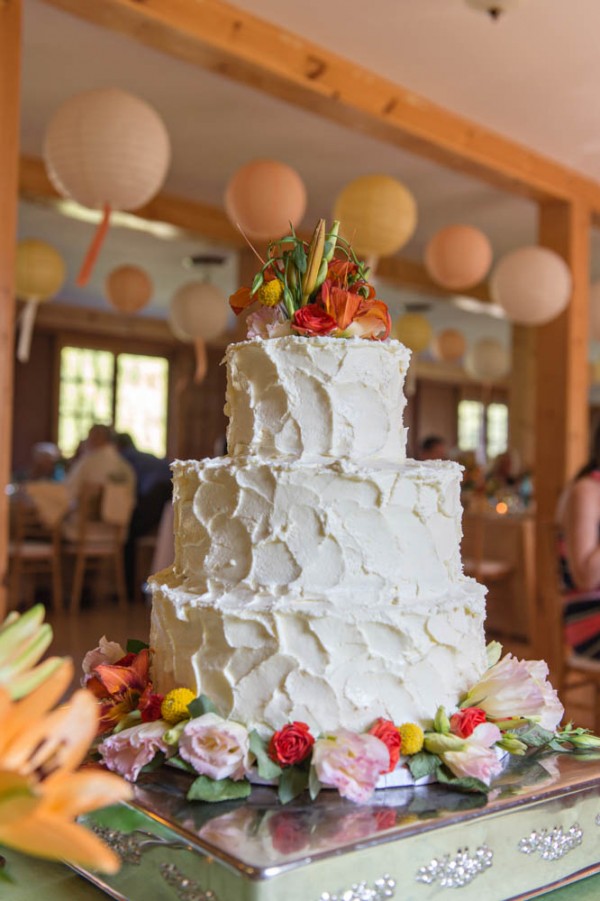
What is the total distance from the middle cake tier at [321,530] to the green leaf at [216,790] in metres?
0.24

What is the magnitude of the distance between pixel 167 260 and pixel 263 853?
8245 millimetres

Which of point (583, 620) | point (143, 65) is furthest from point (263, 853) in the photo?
point (143, 65)

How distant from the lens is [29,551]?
6.81 m

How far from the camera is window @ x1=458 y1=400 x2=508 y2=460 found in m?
17.2

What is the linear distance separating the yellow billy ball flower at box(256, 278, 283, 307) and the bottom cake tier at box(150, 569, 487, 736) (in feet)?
1.36

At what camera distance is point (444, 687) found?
1.29m

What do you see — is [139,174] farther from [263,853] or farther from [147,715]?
[263,853]

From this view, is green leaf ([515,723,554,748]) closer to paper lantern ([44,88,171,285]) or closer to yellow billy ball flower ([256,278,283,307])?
Result: yellow billy ball flower ([256,278,283,307])

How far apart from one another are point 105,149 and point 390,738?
8.43 ft

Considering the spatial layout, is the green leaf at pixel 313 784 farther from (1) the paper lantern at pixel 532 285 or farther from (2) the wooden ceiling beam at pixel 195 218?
(2) the wooden ceiling beam at pixel 195 218

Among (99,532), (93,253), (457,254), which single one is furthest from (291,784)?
(99,532)

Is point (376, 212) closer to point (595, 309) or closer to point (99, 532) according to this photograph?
point (595, 309)

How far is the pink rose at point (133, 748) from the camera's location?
118cm

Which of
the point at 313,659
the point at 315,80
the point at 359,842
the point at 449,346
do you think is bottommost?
the point at 359,842
